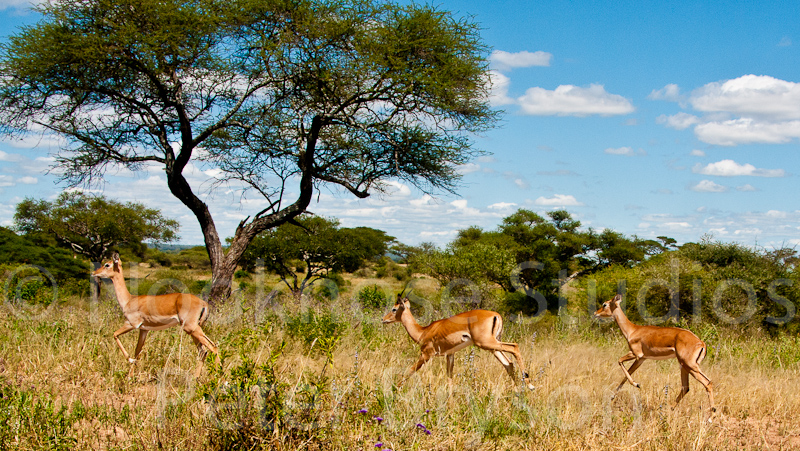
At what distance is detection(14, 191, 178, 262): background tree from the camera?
3319 cm

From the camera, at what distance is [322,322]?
879 centimetres

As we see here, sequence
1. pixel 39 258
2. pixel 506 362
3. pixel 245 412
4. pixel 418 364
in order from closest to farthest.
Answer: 1. pixel 245 412
2. pixel 418 364
3. pixel 506 362
4. pixel 39 258

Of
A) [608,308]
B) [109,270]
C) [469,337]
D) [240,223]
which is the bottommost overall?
[469,337]

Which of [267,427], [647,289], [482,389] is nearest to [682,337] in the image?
[482,389]

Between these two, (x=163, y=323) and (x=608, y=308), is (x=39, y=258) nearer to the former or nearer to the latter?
(x=163, y=323)

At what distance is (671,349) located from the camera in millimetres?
6340

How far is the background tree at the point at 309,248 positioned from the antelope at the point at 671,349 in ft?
80.8

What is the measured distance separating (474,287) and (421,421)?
59.6 feet

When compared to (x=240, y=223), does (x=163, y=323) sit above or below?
below

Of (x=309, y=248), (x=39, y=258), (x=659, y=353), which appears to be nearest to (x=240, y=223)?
(x=659, y=353)

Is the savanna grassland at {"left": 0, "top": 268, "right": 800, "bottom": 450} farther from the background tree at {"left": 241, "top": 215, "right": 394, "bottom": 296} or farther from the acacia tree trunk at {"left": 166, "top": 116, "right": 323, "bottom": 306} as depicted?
the background tree at {"left": 241, "top": 215, "right": 394, "bottom": 296}

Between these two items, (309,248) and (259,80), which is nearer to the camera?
(259,80)

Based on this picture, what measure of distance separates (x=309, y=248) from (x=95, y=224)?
1219cm

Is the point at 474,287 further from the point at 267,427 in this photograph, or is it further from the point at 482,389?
the point at 267,427
